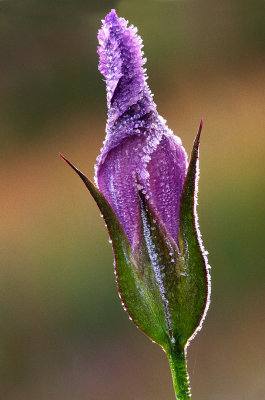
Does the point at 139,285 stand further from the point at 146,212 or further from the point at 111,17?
the point at 111,17

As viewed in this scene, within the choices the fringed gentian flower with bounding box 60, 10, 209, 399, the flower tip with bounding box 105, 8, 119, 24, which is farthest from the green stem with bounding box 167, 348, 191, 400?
the flower tip with bounding box 105, 8, 119, 24

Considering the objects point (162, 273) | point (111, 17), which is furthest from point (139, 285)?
point (111, 17)

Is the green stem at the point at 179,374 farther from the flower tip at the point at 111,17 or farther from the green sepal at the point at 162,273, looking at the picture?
the flower tip at the point at 111,17

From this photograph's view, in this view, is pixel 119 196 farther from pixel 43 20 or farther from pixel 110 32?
pixel 43 20

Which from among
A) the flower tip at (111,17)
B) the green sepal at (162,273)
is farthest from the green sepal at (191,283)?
the flower tip at (111,17)

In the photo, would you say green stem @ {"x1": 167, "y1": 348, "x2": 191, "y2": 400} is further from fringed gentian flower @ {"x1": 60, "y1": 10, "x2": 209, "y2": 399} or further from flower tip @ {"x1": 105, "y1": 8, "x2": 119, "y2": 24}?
flower tip @ {"x1": 105, "y1": 8, "x2": 119, "y2": 24}

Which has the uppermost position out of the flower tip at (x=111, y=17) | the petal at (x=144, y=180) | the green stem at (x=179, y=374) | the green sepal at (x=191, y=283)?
the flower tip at (x=111, y=17)

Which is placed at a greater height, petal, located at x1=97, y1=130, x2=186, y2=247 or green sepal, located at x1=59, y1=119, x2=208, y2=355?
petal, located at x1=97, y1=130, x2=186, y2=247
